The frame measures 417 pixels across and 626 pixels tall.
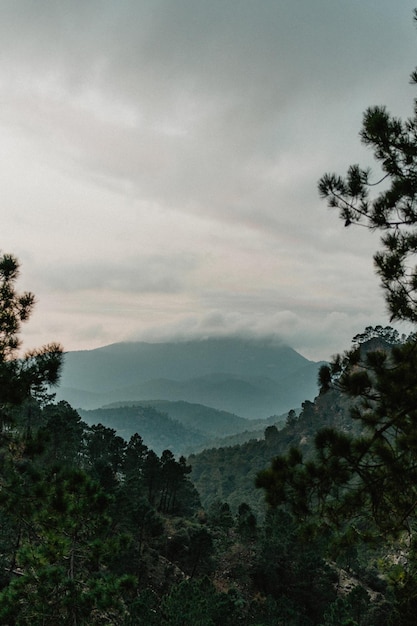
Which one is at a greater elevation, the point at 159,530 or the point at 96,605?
the point at 96,605

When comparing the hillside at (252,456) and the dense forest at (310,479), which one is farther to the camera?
the hillside at (252,456)

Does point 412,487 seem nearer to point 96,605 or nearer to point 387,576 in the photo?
point 387,576

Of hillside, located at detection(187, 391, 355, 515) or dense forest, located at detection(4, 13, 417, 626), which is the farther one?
hillside, located at detection(187, 391, 355, 515)

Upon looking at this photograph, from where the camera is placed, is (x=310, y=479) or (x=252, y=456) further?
(x=252, y=456)

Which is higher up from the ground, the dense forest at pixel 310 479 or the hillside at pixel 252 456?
the dense forest at pixel 310 479

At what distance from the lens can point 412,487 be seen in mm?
5832

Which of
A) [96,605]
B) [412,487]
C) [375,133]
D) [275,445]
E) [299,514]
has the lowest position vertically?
[275,445]

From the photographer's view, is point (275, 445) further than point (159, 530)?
Yes

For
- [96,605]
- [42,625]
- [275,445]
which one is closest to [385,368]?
[96,605]

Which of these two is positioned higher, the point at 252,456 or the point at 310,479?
the point at 310,479

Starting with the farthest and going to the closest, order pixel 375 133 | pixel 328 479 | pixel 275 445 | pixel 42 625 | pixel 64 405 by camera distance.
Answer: pixel 275 445 < pixel 64 405 < pixel 42 625 < pixel 375 133 < pixel 328 479

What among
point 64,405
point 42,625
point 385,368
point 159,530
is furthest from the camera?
point 64,405

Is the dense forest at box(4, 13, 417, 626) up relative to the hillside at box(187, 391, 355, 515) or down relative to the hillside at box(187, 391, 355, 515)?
up

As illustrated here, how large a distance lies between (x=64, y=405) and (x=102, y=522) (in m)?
48.4
